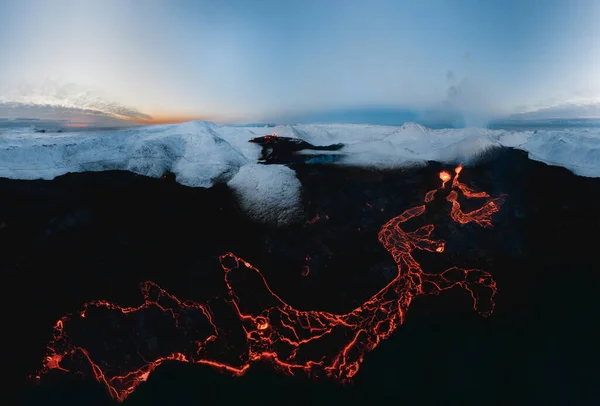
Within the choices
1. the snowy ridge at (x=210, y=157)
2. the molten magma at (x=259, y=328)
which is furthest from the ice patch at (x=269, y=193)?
the molten magma at (x=259, y=328)

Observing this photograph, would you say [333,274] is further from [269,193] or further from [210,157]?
[210,157]

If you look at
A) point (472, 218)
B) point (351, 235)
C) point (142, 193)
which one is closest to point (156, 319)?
point (351, 235)

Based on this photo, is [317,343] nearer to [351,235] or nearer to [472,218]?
[351,235]

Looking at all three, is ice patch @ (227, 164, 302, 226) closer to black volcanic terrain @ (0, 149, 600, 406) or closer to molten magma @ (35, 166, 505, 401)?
black volcanic terrain @ (0, 149, 600, 406)

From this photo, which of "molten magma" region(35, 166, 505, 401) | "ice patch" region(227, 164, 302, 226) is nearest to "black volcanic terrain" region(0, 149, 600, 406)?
"molten magma" region(35, 166, 505, 401)

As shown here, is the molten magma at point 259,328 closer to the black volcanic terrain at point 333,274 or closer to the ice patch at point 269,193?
the black volcanic terrain at point 333,274

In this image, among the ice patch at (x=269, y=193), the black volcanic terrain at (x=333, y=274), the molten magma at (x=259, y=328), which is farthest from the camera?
the ice patch at (x=269, y=193)
